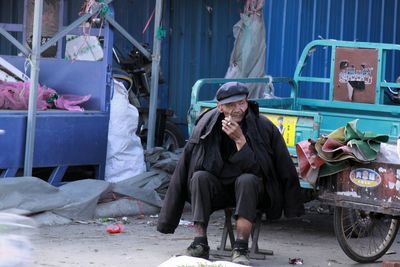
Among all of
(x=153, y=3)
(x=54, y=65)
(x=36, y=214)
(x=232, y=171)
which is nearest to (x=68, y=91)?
(x=54, y=65)

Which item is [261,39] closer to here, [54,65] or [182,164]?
[54,65]

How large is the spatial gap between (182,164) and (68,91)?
3.05m

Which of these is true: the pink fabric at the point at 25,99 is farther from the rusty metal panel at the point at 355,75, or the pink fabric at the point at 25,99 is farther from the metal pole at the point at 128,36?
the rusty metal panel at the point at 355,75

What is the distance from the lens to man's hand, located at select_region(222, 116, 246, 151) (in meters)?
6.49

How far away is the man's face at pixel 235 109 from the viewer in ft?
21.5

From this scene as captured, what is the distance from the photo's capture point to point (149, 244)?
7445mm

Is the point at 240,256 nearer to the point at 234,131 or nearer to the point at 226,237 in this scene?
the point at 226,237

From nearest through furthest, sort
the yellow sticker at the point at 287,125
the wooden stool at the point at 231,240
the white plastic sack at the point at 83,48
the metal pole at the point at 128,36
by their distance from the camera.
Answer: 1. the wooden stool at the point at 231,240
2. the yellow sticker at the point at 287,125
3. the metal pole at the point at 128,36
4. the white plastic sack at the point at 83,48

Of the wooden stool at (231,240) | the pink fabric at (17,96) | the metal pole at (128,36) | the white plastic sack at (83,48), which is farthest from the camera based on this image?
the white plastic sack at (83,48)

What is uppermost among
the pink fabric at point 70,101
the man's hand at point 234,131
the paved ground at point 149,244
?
the pink fabric at point 70,101

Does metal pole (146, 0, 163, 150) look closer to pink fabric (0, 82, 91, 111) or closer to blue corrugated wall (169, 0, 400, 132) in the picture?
pink fabric (0, 82, 91, 111)

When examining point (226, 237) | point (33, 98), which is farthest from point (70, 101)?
point (226, 237)

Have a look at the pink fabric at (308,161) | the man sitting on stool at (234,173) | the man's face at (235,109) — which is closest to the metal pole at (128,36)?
the man sitting on stool at (234,173)

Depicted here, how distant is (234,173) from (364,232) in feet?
3.89
